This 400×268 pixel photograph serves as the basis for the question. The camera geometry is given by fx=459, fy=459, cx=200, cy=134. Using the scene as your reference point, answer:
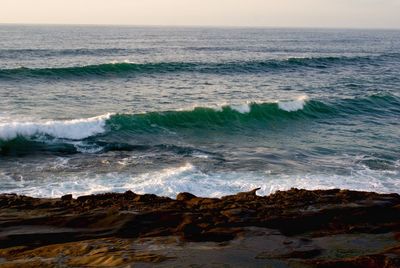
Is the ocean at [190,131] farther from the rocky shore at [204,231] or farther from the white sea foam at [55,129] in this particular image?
the rocky shore at [204,231]

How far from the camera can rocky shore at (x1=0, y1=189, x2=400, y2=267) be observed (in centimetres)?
671

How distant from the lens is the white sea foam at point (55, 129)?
18.1 m

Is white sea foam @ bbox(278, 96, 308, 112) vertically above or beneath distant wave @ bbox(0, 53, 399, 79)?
beneath

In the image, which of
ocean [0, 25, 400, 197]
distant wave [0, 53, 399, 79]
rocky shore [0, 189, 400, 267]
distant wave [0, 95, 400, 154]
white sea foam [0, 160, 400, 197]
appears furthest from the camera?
distant wave [0, 53, 399, 79]

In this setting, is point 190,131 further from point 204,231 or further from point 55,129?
point 204,231

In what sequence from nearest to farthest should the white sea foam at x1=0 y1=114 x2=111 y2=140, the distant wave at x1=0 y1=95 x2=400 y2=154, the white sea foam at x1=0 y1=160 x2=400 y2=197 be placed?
1. the white sea foam at x1=0 y1=160 x2=400 y2=197
2. the distant wave at x1=0 y1=95 x2=400 y2=154
3. the white sea foam at x1=0 y1=114 x2=111 y2=140

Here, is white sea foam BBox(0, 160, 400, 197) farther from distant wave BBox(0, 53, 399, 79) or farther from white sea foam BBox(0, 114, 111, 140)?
distant wave BBox(0, 53, 399, 79)

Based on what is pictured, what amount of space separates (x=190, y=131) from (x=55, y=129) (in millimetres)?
5852

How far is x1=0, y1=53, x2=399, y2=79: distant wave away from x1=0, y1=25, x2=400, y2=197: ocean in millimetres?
182

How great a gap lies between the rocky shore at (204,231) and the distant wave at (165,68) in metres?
25.0

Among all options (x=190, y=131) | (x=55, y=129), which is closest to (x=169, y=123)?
(x=190, y=131)

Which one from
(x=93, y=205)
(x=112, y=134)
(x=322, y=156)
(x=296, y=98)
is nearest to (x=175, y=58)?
(x=296, y=98)

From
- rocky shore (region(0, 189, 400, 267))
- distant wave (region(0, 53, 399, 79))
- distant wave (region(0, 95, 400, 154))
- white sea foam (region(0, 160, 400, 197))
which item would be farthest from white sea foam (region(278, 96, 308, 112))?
rocky shore (region(0, 189, 400, 267))

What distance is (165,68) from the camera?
38781 mm
